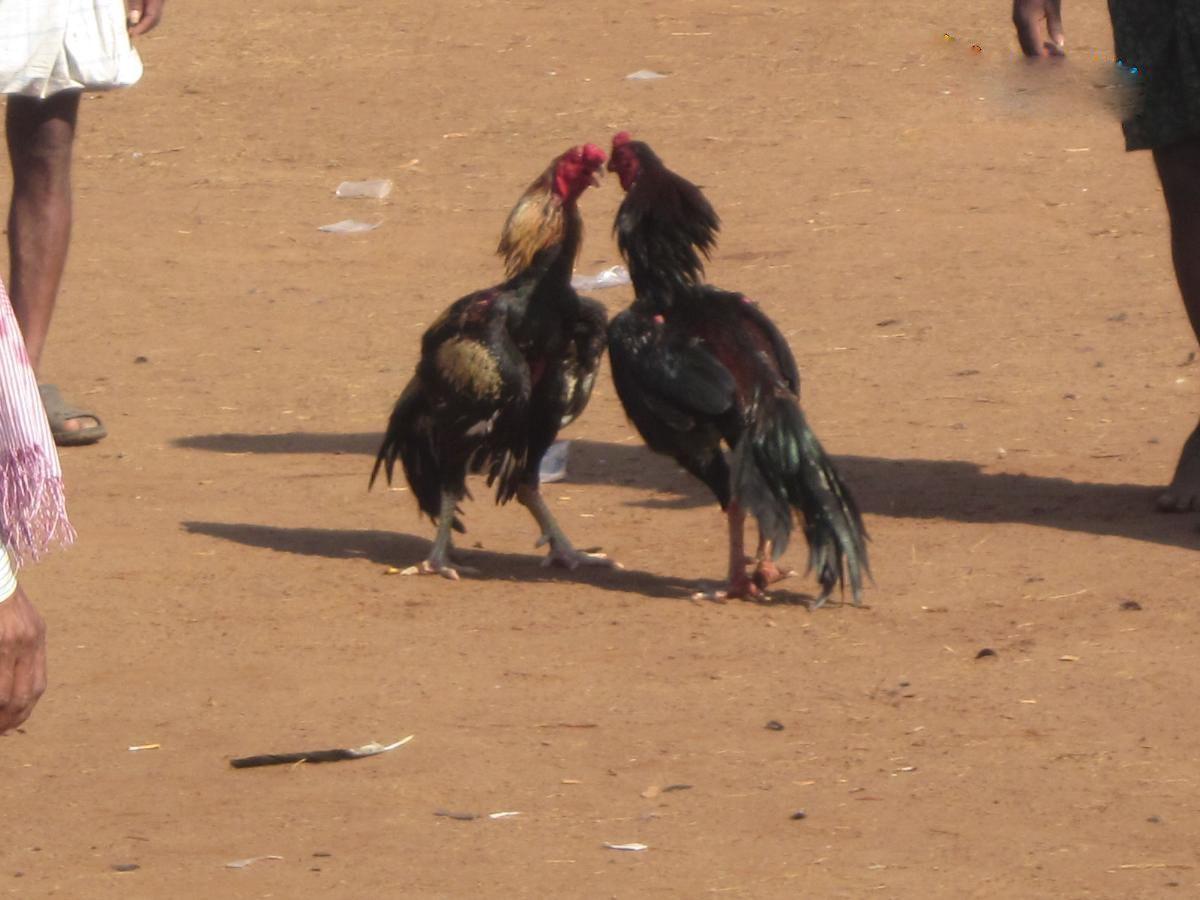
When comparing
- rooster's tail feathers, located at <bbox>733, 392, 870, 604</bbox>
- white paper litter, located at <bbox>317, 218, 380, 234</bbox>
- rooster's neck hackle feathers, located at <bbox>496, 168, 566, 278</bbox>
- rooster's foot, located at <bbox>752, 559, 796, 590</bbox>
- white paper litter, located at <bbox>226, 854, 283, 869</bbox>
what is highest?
rooster's neck hackle feathers, located at <bbox>496, 168, 566, 278</bbox>

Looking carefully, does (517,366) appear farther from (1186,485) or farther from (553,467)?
(1186,485)

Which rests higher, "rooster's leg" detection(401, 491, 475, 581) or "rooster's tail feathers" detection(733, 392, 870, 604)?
"rooster's tail feathers" detection(733, 392, 870, 604)

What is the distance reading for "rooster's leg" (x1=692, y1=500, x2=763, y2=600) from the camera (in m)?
5.34

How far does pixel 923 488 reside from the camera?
618 centimetres

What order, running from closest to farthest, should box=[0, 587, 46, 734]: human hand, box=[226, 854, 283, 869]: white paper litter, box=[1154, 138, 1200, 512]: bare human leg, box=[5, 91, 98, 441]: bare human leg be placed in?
box=[0, 587, 46, 734]: human hand < box=[226, 854, 283, 869]: white paper litter < box=[1154, 138, 1200, 512]: bare human leg < box=[5, 91, 98, 441]: bare human leg

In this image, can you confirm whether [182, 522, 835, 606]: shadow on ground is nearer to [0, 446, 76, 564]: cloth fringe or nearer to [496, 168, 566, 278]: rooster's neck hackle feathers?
[496, 168, 566, 278]: rooster's neck hackle feathers

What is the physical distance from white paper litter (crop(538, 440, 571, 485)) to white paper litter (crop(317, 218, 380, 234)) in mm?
2953

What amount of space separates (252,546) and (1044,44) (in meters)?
3.79

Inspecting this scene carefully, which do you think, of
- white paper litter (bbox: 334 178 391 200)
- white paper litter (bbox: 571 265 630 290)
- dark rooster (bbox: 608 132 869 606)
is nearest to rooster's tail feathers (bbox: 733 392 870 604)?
dark rooster (bbox: 608 132 869 606)

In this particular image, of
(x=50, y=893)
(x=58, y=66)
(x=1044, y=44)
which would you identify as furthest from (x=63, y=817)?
(x=1044, y=44)

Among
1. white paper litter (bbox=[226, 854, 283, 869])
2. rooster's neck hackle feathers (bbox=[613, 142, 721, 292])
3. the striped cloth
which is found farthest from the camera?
the striped cloth

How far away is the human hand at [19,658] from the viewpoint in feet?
8.53

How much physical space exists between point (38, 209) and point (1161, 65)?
3.27 m

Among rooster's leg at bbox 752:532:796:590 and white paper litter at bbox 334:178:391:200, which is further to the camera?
white paper litter at bbox 334:178:391:200
